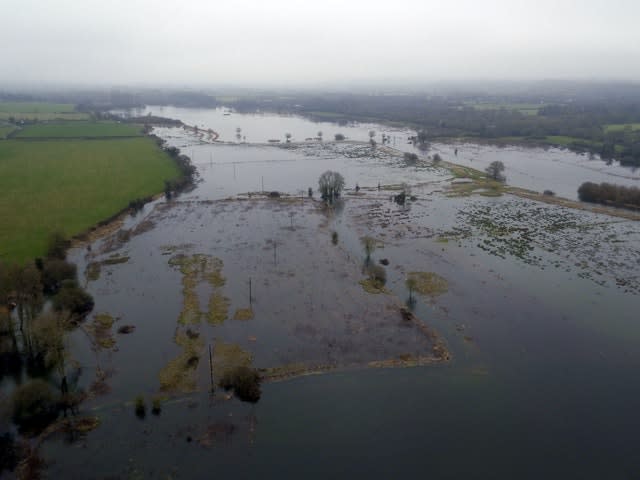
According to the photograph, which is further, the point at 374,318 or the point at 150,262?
the point at 150,262

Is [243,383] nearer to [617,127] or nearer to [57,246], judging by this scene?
[57,246]

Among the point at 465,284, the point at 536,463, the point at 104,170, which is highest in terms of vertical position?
the point at 104,170

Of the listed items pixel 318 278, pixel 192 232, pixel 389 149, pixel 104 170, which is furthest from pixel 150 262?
pixel 389 149

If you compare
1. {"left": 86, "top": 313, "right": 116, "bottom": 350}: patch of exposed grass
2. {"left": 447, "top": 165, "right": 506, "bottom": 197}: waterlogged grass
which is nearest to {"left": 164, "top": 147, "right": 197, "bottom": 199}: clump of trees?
{"left": 86, "top": 313, "right": 116, "bottom": 350}: patch of exposed grass

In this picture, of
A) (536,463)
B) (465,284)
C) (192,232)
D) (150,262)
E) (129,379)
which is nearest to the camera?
(536,463)

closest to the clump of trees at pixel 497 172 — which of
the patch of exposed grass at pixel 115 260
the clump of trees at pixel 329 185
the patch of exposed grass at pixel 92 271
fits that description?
the clump of trees at pixel 329 185

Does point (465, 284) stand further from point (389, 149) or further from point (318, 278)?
point (389, 149)

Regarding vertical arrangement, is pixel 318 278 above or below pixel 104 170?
below

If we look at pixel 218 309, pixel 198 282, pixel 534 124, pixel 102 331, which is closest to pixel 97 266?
pixel 198 282
